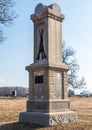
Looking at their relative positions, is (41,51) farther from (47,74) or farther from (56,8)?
(56,8)

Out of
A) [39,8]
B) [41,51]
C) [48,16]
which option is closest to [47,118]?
[41,51]

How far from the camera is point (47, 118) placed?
41.3 feet

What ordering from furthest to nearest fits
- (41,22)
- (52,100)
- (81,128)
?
(41,22)
(52,100)
(81,128)

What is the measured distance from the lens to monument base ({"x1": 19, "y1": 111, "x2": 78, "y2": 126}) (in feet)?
41.4

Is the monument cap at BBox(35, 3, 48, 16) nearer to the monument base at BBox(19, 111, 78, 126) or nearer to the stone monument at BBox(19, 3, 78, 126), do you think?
the stone monument at BBox(19, 3, 78, 126)

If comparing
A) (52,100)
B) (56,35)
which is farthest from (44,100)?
(56,35)

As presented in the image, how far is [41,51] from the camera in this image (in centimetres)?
1419

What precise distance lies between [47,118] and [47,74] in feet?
6.43

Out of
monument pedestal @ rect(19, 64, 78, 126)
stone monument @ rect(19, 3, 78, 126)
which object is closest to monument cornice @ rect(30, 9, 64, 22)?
stone monument @ rect(19, 3, 78, 126)

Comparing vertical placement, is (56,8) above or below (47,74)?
above

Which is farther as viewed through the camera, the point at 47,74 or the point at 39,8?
the point at 39,8

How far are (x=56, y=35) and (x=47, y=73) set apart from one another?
2036 millimetres

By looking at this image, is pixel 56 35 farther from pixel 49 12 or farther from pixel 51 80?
pixel 51 80

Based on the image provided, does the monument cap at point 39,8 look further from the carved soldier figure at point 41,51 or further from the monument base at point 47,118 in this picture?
the monument base at point 47,118
